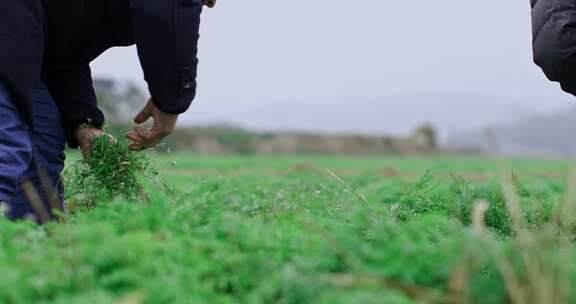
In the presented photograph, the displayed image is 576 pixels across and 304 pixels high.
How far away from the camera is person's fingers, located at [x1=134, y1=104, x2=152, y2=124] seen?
435cm

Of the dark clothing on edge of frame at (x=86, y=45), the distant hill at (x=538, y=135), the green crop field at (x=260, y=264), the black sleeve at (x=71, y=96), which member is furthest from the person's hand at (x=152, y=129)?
the distant hill at (x=538, y=135)

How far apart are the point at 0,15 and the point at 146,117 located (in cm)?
104

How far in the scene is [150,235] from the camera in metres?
2.54

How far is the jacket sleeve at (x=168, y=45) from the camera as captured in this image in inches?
151


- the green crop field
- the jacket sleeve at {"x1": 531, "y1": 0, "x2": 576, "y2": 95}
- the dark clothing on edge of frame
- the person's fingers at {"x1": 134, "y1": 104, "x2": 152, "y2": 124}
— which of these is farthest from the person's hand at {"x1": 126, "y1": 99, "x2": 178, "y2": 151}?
the jacket sleeve at {"x1": 531, "y1": 0, "x2": 576, "y2": 95}

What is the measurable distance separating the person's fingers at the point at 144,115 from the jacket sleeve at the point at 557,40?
2.33 m

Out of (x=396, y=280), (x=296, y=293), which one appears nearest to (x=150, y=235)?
(x=296, y=293)

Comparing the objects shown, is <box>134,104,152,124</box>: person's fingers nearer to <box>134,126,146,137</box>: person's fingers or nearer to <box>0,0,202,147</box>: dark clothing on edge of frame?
<box>134,126,146,137</box>: person's fingers

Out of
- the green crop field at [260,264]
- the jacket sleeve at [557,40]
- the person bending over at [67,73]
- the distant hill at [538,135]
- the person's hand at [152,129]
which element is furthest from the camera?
the distant hill at [538,135]

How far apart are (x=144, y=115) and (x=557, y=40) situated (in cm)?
241

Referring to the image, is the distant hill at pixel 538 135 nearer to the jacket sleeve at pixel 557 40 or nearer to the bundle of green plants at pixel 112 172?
the jacket sleeve at pixel 557 40

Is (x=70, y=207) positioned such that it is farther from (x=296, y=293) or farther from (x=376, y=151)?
(x=376, y=151)

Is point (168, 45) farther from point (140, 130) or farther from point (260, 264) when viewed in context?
point (260, 264)

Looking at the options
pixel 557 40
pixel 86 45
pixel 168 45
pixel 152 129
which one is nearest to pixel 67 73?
pixel 86 45
